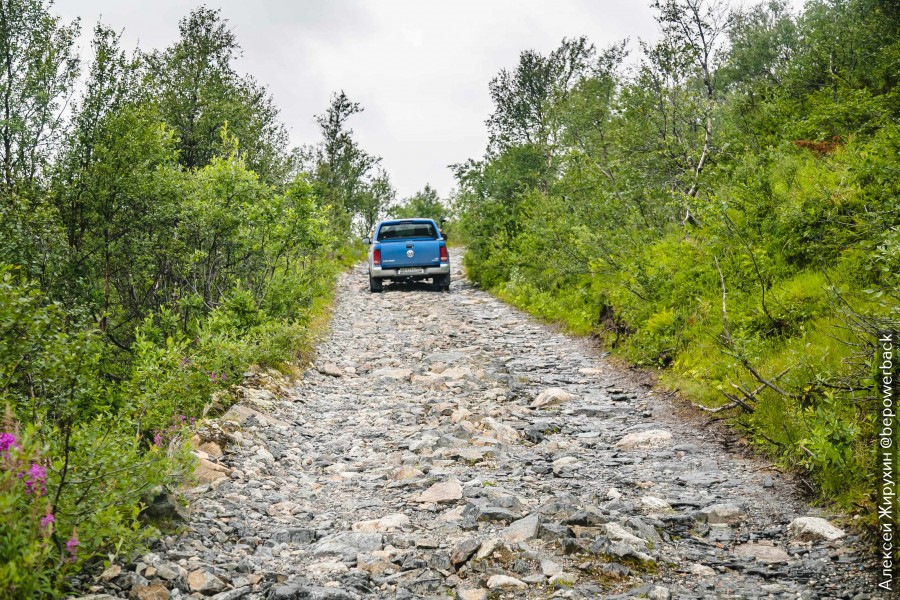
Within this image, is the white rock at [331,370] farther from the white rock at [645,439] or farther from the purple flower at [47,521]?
the purple flower at [47,521]

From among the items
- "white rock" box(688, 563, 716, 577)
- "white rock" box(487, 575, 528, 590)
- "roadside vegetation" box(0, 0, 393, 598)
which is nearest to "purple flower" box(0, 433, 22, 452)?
"roadside vegetation" box(0, 0, 393, 598)

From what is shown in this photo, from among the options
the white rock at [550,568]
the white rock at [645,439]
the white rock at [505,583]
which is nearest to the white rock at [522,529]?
the white rock at [550,568]

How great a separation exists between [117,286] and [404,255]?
32.8 ft

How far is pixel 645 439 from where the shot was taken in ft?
21.9

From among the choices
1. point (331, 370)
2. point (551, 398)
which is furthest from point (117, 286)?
point (551, 398)

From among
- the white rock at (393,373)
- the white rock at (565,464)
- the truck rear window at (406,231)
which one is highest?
the truck rear window at (406,231)

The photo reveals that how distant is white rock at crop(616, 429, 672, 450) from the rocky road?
23mm

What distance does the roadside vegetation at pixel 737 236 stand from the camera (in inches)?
221

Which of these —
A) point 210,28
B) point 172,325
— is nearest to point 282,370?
point 172,325

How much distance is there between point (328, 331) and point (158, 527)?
32.8ft

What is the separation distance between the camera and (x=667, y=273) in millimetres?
10602

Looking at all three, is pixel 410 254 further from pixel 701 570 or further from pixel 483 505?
pixel 701 570

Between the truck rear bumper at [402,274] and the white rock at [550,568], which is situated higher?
the truck rear bumper at [402,274]

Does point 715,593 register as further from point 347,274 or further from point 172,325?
point 347,274
